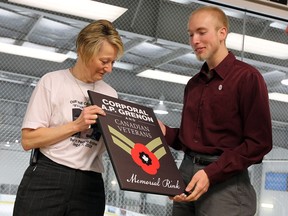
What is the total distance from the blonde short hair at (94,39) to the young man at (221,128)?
27 cm

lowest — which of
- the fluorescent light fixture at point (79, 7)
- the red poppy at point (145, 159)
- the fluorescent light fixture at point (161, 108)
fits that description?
the red poppy at point (145, 159)

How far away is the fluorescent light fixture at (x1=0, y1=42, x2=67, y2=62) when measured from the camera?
4341 millimetres

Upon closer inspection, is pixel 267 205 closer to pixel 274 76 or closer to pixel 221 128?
pixel 274 76

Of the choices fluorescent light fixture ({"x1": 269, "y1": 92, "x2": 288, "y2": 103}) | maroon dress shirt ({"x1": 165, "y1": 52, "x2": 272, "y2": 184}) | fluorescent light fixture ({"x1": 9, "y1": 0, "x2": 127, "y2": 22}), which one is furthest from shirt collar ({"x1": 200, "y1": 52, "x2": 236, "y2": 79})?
fluorescent light fixture ({"x1": 269, "y1": 92, "x2": 288, "y2": 103})

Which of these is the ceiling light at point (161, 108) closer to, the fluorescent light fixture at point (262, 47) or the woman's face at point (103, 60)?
the fluorescent light fixture at point (262, 47)

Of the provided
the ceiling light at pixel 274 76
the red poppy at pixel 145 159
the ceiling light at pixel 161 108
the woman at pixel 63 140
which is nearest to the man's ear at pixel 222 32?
the woman at pixel 63 140

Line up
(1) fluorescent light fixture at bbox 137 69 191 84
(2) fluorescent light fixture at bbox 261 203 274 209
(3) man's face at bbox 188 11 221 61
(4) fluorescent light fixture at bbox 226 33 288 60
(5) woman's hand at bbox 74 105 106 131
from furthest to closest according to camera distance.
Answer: (1) fluorescent light fixture at bbox 137 69 191 84
(2) fluorescent light fixture at bbox 261 203 274 209
(4) fluorescent light fixture at bbox 226 33 288 60
(3) man's face at bbox 188 11 221 61
(5) woman's hand at bbox 74 105 106 131

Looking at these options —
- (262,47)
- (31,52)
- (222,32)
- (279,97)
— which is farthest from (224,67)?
(279,97)

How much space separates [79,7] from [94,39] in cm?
290

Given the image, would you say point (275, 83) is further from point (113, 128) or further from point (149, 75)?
point (113, 128)

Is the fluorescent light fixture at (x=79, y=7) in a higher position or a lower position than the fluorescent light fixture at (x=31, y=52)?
higher

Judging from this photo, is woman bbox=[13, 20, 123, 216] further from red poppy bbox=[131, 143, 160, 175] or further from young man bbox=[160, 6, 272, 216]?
young man bbox=[160, 6, 272, 216]

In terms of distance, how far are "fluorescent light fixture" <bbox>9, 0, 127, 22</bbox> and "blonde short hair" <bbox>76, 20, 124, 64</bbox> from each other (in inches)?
104

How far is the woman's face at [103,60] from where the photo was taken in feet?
5.27
